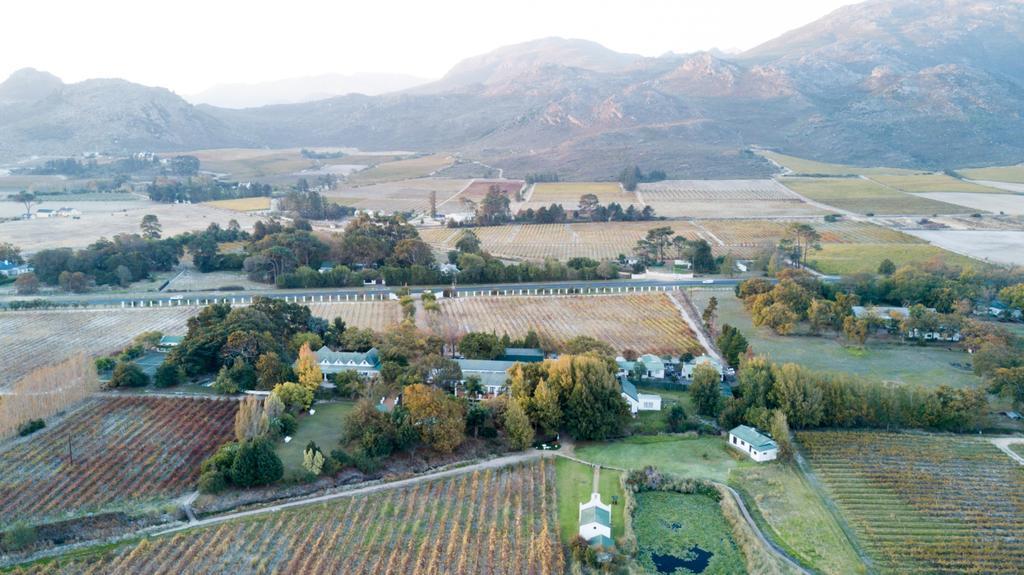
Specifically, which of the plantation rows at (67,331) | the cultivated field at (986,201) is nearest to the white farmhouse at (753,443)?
the plantation rows at (67,331)

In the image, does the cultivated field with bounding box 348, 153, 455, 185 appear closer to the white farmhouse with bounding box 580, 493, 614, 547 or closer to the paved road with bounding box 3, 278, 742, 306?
the paved road with bounding box 3, 278, 742, 306

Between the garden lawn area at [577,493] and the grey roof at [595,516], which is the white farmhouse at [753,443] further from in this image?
the grey roof at [595,516]

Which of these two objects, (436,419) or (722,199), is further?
(722,199)

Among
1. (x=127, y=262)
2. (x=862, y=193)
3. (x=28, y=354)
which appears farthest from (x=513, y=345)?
(x=862, y=193)

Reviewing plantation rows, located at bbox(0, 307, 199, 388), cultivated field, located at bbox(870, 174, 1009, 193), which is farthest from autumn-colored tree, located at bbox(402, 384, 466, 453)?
cultivated field, located at bbox(870, 174, 1009, 193)

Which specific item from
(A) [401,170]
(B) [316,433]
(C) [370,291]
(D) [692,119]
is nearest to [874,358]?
(B) [316,433]

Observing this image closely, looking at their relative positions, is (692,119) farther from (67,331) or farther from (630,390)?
(67,331)
